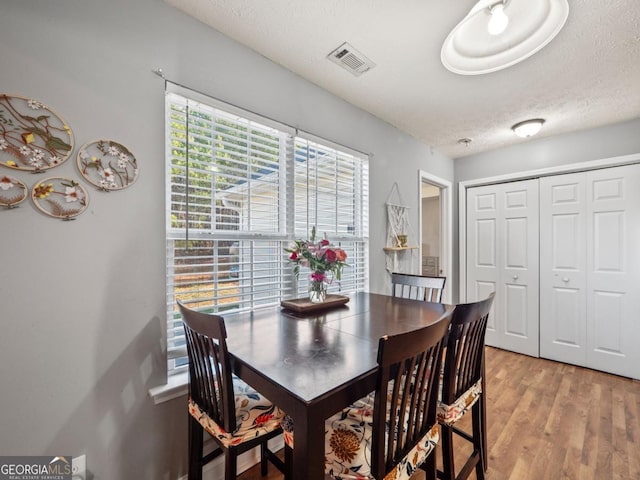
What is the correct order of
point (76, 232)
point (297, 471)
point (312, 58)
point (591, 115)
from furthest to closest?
1. point (591, 115)
2. point (312, 58)
3. point (76, 232)
4. point (297, 471)

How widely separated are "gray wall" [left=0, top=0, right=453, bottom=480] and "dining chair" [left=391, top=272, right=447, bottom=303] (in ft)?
5.97

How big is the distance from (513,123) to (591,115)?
65 centimetres

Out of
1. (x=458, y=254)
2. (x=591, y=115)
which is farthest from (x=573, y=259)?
(x=591, y=115)

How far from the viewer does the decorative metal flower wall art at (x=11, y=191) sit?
1.07 metres

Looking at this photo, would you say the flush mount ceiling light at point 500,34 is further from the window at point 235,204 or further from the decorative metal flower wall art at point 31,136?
the decorative metal flower wall art at point 31,136

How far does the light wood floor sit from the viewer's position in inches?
65.3

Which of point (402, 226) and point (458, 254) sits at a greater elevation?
point (402, 226)

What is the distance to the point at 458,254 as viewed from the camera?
3.92 m

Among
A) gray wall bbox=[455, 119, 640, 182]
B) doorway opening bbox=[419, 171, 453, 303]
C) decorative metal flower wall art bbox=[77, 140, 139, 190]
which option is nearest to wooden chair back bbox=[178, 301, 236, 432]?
decorative metal flower wall art bbox=[77, 140, 139, 190]

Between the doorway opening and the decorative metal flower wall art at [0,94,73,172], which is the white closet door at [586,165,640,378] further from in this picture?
the decorative metal flower wall art at [0,94,73,172]

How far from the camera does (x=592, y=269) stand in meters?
2.96

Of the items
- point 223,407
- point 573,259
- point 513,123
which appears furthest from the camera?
point 573,259

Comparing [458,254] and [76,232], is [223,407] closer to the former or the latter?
[76,232]
